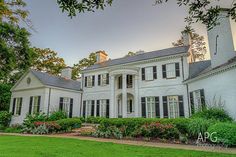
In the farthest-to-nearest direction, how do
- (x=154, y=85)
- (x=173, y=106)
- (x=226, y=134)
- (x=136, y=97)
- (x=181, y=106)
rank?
(x=136, y=97) → (x=154, y=85) → (x=173, y=106) → (x=181, y=106) → (x=226, y=134)

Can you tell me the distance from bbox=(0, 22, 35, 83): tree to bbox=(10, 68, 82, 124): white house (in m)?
2.52

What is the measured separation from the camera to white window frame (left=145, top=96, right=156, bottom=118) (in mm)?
18375

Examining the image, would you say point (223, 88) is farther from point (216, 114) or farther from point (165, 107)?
point (165, 107)

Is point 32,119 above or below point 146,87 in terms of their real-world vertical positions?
below

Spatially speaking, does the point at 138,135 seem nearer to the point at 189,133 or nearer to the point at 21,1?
the point at 189,133

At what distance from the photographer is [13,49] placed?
683 inches

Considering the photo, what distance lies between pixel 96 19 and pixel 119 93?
1440 cm

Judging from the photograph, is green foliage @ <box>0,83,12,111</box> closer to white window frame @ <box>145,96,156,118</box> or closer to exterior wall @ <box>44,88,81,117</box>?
exterior wall @ <box>44,88,81,117</box>

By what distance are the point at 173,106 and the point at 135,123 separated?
691 centimetres

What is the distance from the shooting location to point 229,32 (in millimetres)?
13758

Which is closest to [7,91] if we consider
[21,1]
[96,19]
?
[21,1]

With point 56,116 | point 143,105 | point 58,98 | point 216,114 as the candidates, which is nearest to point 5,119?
point 58,98

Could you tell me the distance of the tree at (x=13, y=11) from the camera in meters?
11.3

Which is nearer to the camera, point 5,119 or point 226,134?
point 226,134
